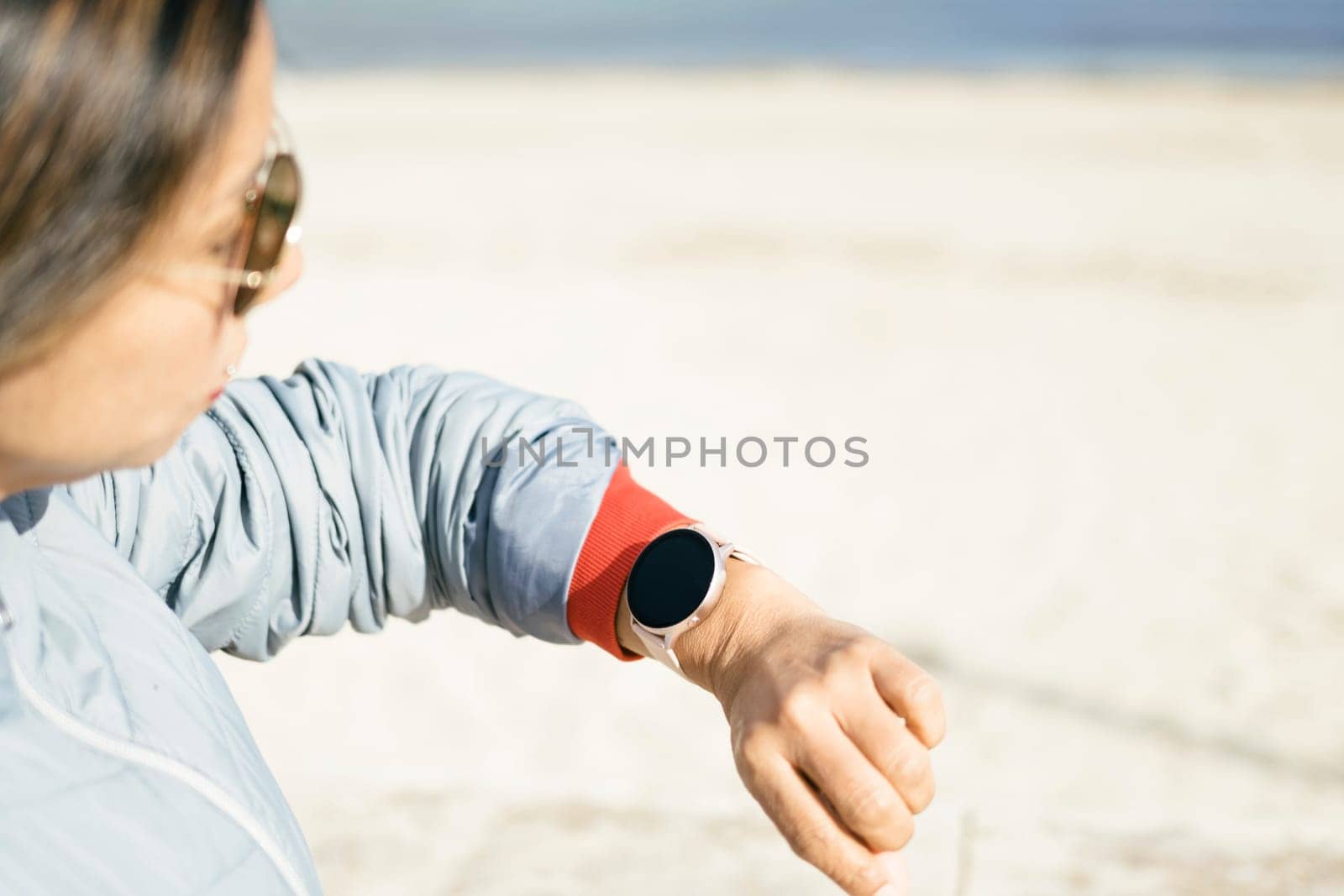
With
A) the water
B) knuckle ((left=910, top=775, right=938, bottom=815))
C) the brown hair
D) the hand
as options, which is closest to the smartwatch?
the hand

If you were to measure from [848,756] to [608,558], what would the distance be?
31 cm

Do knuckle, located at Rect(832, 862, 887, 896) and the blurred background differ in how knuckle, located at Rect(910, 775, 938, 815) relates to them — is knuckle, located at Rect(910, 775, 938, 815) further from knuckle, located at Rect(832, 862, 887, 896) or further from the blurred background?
the blurred background

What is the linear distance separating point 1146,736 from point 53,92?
10.6ft

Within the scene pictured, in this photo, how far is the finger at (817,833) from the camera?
3.11ft

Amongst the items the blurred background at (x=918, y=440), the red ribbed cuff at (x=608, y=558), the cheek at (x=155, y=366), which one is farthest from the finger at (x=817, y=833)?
the blurred background at (x=918, y=440)

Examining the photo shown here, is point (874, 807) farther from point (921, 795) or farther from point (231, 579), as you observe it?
point (231, 579)

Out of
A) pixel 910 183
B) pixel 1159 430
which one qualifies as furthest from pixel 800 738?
pixel 910 183

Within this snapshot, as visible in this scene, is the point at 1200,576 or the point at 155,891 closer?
the point at 155,891

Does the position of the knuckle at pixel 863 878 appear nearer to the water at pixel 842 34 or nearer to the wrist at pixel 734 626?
the wrist at pixel 734 626

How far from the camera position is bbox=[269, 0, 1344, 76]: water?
57.9 ft

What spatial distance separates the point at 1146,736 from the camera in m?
3.41

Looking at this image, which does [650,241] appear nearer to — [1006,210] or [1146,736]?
[1006,210]

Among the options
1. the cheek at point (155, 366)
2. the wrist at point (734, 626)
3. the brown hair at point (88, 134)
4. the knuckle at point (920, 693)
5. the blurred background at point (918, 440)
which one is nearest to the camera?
the brown hair at point (88, 134)

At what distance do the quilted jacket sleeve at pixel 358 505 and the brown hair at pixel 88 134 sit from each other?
1.13 ft
